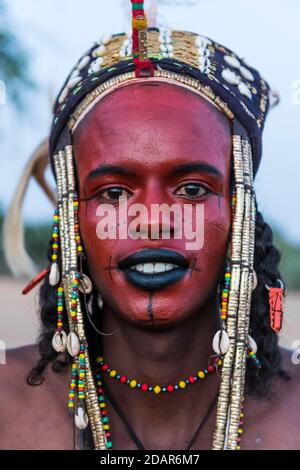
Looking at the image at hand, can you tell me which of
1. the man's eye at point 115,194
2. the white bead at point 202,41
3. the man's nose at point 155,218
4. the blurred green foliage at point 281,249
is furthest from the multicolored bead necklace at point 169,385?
the blurred green foliage at point 281,249

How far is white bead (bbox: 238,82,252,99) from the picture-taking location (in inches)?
124

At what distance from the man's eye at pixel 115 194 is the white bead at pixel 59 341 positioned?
0.58 metres

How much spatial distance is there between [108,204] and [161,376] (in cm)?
71

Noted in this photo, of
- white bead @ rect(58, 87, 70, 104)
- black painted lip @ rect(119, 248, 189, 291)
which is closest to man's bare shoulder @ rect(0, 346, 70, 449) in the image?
black painted lip @ rect(119, 248, 189, 291)

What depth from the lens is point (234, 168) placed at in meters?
3.00

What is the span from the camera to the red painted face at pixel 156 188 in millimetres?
2766

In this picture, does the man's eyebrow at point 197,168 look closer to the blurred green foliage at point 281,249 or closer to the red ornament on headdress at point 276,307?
the red ornament on headdress at point 276,307

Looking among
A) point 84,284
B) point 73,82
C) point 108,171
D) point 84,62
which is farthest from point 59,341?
point 84,62

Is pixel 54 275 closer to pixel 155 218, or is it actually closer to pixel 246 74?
pixel 155 218

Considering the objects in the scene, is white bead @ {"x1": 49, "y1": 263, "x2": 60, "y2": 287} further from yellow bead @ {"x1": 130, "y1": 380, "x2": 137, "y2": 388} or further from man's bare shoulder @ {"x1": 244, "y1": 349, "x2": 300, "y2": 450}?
man's bare shoulder @ {"x1": 244, "y1": 349, "x2": 300, "y2": 450}

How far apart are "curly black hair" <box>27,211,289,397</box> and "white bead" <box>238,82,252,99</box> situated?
0.50 meters

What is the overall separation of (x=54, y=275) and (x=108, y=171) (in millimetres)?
495

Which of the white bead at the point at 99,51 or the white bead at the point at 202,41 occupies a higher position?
the white bead at the point at 202,41

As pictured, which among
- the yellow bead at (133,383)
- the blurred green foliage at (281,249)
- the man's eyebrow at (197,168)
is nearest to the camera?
the man's eyebrow at (197,168)
